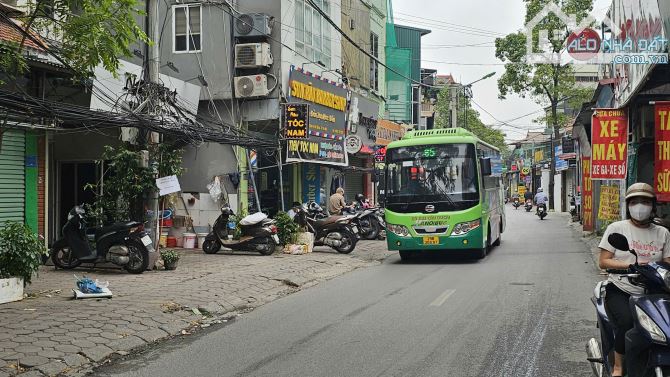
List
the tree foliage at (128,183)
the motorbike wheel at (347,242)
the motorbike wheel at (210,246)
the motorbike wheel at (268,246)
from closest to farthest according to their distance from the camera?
the tree foliage at (128,183)
the motorbike wheel at (268,246)
the motorbike wheel at (210,246)
the motorbike wheel at (347,242)

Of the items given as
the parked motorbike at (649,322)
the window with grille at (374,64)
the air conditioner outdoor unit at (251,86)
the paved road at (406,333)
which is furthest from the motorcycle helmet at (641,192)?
the window with grille at (374,64)

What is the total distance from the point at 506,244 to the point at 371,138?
11.1m

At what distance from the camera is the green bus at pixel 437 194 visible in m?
14.8

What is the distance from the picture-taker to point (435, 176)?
1517cm

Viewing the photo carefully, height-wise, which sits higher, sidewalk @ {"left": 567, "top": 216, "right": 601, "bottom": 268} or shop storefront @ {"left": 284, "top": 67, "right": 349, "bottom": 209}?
shop storefront @ {"left": 284, "top": 67, "right": 349, "bottom": 209}

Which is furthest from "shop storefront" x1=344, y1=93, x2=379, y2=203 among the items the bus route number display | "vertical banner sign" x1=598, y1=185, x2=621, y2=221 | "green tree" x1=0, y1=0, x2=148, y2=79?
"green tree" x1=0, y1=0, x2=148, y2=79

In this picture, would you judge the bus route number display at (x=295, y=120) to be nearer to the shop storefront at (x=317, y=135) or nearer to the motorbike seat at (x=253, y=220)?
the shop storefront at (x=317, y=135)

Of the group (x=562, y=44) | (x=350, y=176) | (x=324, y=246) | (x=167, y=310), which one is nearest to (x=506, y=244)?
(x=324, y=246)

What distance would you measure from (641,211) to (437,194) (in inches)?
399

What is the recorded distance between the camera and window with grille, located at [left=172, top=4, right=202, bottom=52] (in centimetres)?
1955

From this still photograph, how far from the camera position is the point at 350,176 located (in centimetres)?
3098

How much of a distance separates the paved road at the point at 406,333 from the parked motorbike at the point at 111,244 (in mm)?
3434

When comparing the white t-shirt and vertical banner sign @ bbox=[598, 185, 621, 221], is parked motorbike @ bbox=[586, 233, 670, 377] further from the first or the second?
vertical banner sign @ bbox=[598, 185, 621, 221]

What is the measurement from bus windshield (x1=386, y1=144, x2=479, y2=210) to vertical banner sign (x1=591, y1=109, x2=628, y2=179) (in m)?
2.83
